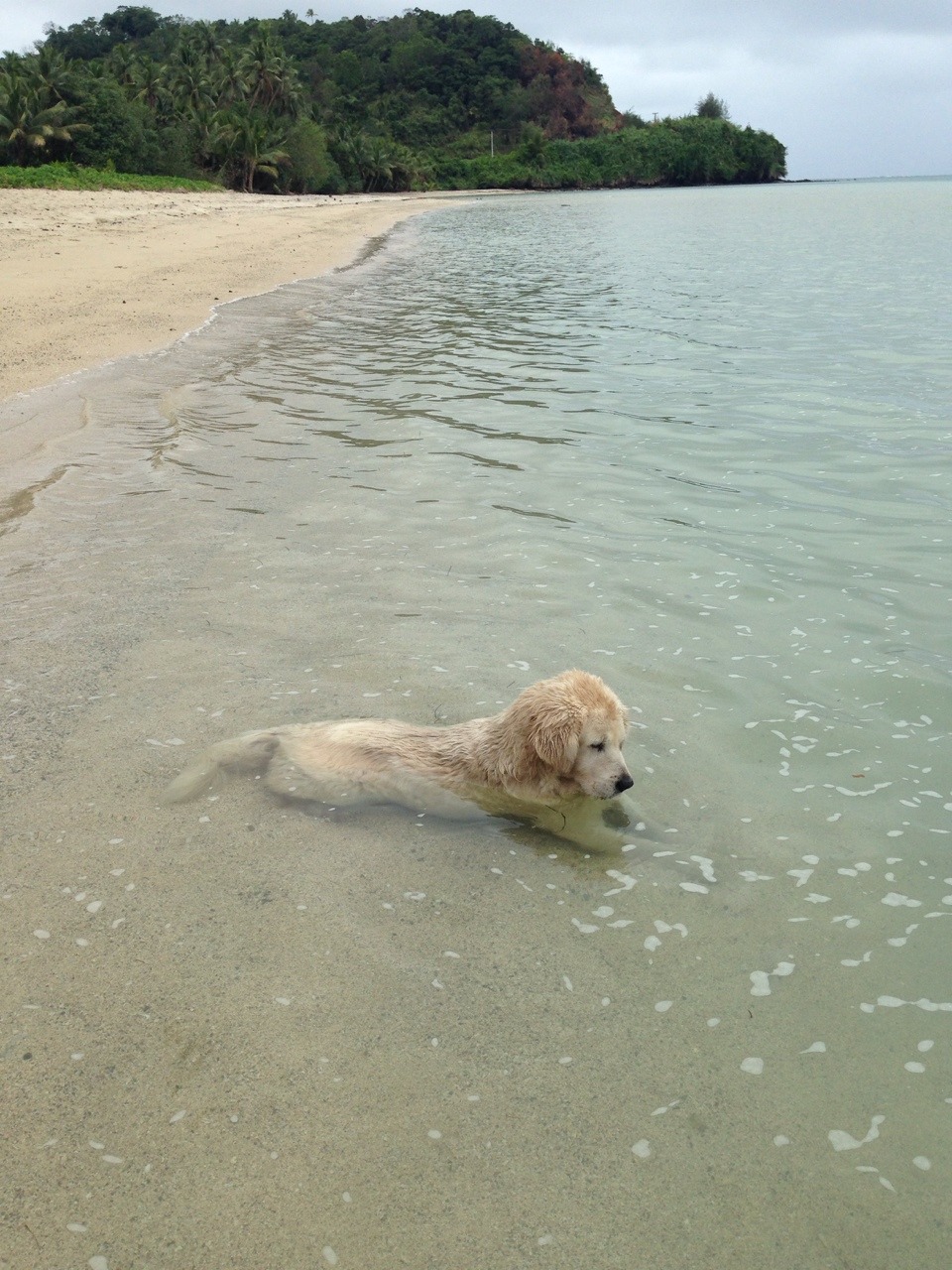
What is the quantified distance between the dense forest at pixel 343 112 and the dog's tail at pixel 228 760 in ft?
196

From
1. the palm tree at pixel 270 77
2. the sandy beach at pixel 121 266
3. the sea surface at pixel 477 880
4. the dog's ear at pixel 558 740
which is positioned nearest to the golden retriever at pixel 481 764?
the dog's ear at pixel 558 740

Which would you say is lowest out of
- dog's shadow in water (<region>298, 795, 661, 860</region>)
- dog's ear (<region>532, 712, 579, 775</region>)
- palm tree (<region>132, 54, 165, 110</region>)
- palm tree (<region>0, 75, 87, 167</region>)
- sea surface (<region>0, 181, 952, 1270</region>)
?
dog's shadow in water (<region>298, 795, 661, 860</region>)

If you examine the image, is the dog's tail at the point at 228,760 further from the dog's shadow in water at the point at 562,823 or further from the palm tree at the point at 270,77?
the palm tree at the point at 270,77

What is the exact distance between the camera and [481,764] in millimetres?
5031

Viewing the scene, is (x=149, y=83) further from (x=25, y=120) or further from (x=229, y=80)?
(x=25, y=120)

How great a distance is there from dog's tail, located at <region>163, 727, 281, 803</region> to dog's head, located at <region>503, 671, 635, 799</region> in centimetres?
125

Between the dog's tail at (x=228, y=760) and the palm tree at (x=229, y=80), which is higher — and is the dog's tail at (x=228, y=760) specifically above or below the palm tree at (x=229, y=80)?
below

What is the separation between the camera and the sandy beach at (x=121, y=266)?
1538 cm

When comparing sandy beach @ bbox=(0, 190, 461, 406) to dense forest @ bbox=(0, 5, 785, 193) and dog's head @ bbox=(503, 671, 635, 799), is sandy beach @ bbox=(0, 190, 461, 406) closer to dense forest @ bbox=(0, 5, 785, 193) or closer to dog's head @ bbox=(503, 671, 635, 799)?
dog's head @ bbox=(503, 671, 635, 799)

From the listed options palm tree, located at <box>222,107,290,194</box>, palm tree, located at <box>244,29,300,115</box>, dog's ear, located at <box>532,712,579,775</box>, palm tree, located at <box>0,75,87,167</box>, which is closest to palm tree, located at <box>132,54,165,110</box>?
palm tree, located at <box>222,107,290,194</box>

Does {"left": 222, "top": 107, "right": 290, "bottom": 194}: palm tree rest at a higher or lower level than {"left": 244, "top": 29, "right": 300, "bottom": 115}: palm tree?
lower

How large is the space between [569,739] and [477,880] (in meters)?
0.81

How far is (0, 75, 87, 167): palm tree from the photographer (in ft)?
176

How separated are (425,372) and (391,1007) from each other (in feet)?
42.2
